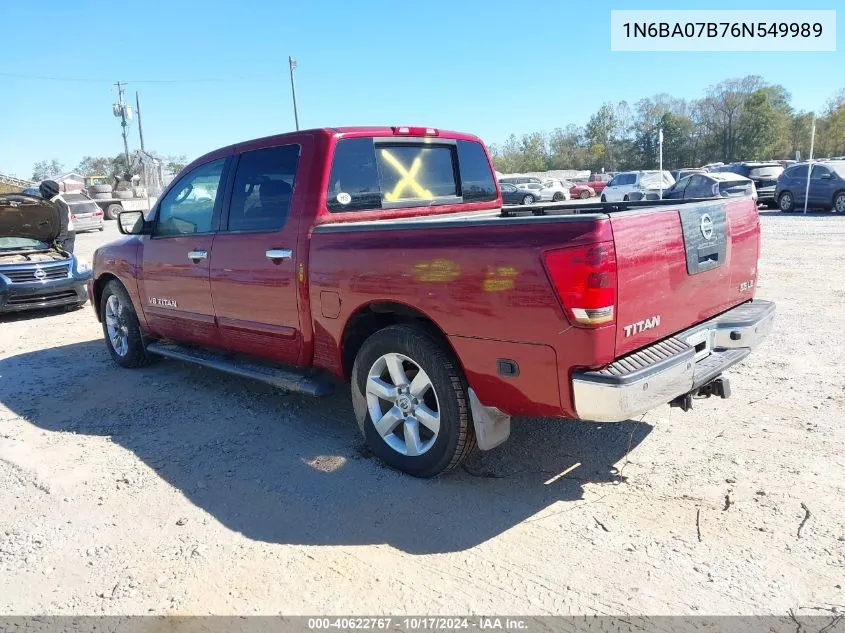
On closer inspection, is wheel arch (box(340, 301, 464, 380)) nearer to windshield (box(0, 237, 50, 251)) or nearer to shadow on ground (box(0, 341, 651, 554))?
shadow on ground (box(0, 341, 651, 554))

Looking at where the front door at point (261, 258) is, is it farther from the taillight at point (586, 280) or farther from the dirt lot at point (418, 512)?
the taillight at point (586, 280)

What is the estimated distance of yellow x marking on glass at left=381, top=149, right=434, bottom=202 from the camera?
443cm

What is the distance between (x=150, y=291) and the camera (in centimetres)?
561

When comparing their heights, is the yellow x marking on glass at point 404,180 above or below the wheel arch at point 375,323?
above

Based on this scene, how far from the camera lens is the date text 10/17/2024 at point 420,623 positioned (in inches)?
96.1

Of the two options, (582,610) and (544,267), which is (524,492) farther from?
(544,267)

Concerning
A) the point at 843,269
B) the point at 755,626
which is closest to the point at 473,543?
the point at 755,626

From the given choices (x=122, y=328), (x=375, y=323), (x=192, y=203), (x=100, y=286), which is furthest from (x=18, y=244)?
(x=375, y=323)

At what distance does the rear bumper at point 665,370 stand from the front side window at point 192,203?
329 cm

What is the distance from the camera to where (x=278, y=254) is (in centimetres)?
412

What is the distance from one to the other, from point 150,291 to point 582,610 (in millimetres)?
4573

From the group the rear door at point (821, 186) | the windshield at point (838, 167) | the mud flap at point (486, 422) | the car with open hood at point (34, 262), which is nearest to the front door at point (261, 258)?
→ the mud flap at point (486, 422)

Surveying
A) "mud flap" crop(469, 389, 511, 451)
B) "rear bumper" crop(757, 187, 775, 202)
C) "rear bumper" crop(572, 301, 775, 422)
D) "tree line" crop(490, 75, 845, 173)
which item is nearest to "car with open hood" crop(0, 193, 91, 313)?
"mud flap" crop(469, 389, 511, 451)

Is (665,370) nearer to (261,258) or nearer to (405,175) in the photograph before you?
(405,175)
